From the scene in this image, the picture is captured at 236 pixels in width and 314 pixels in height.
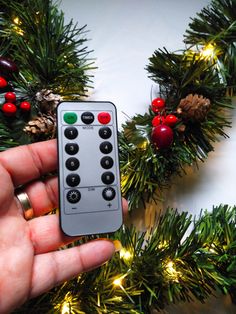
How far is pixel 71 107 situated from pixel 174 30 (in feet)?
1.14

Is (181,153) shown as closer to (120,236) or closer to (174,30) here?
(120,236)

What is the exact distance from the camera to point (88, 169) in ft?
1.86

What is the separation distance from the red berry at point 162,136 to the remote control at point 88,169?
0.24 ft

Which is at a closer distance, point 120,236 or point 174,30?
point 120,236

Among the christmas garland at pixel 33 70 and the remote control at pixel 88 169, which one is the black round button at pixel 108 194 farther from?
the christmas garland at pixel 33 70

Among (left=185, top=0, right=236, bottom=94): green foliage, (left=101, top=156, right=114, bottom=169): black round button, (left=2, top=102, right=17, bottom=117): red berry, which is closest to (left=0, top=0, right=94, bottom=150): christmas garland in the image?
(left=2, top=102, right=17, bottom=117): red berry

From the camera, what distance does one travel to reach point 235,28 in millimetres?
656

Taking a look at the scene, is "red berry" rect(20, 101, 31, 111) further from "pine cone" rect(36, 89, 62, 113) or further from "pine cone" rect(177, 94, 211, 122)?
"pine cone" rect(177, 94, 211, 122)

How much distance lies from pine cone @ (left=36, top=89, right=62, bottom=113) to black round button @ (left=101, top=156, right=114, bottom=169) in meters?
0.13

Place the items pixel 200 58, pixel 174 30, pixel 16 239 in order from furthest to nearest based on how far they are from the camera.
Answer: pixel 174 30 → pixel 200 58 → pixel 16 239

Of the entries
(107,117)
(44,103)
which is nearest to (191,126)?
(107,117)

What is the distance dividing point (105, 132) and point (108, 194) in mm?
101

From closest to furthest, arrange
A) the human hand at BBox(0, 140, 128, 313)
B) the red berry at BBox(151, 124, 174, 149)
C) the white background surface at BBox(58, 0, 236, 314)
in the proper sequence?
the human hand at BBox(0, 140, 128, 313)
the red berry at BBox(151, 124, 174, 149)
the white background surface at BBox(58, 0, 236, 314)

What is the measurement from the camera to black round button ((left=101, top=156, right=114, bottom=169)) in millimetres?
573
